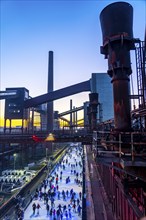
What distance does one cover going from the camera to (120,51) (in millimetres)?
6121

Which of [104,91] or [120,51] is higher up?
[104,91]

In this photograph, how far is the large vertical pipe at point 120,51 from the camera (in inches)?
226

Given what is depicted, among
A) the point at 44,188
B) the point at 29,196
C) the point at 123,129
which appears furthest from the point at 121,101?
the point at 44,188

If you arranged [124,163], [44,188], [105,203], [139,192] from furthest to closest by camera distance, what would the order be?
[44,188] < [105,203] < [139,192] < [124,163]

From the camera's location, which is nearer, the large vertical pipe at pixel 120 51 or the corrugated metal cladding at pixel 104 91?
the large vertical pipe at pixel 120 51

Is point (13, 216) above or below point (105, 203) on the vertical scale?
below

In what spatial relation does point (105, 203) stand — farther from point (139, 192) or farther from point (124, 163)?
point (124, 163)

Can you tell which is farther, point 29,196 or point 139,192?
point 29,196

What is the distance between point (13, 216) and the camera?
57.4ft

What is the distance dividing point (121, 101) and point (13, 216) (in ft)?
55.3

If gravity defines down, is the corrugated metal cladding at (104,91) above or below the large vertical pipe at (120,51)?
above

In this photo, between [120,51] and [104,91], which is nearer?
[120,51]

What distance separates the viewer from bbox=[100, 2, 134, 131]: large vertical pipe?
18.8ft

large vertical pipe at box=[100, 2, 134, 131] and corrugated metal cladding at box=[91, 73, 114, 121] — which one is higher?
corrugated metal cladding at box=[91, 73, 114, 121]
